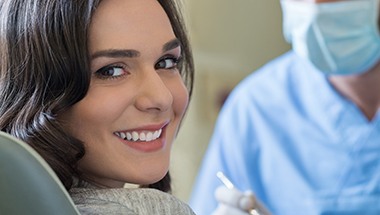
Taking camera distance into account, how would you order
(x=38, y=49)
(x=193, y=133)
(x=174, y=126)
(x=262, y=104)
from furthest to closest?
(x=193, y=133) < (x=262, y=104) < (x=174, y=126) < (x=38, y=49)

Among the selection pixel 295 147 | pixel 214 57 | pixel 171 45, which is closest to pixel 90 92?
pixel 171 45

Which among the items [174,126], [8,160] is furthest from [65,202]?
[174,126]

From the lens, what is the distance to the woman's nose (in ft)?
3.12

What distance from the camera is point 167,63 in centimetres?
104

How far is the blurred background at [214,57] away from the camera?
8.63 ft

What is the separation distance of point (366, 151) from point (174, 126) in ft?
3.00

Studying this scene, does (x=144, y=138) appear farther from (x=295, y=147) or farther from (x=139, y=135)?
(x=295, y=147)

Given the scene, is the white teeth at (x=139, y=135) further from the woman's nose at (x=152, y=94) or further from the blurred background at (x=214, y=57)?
the blurred background at (x=214, y=57)

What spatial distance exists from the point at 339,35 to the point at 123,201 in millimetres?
1152

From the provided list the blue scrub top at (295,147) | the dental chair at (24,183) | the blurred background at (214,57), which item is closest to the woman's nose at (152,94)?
the dental chair at (24,183)

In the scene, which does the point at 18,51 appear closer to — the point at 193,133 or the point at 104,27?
the point at 104,27

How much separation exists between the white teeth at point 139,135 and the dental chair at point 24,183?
21 centimetres

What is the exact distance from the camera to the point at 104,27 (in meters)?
0.95

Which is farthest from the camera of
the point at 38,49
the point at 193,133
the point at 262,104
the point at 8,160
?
the point at 193,133
